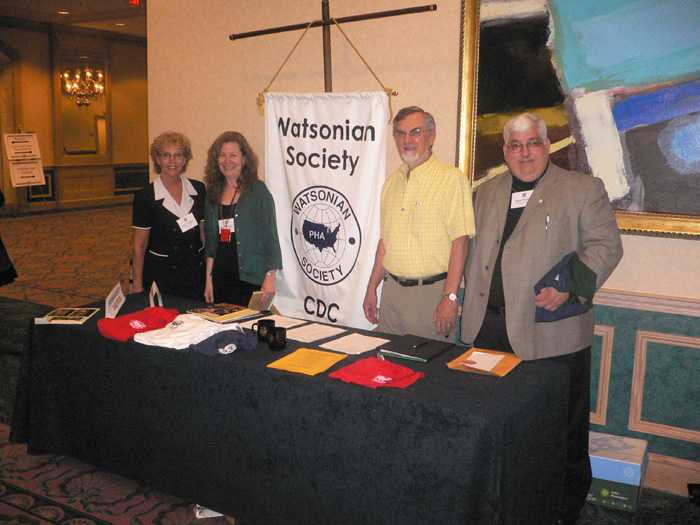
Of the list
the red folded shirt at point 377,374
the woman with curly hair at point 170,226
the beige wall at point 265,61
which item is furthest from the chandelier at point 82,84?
the red folded shirt at point 377,374

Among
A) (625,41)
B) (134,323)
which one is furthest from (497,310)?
(134,323)

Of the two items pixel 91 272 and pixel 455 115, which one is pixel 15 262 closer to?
pixel 91 272

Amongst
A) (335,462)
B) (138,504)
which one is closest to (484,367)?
(335,462)

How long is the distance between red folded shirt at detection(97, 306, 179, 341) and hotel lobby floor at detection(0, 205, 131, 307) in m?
3.19

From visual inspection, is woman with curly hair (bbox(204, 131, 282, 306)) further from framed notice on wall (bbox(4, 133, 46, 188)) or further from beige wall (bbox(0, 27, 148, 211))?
beige wall (bbox(0, 27, 148, 211))

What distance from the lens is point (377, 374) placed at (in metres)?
2.04

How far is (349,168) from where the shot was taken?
329 cm

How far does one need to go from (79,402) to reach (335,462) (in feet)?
4.01

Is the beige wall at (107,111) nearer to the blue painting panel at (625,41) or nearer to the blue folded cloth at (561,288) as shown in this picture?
the blue painting panel at (625,41)

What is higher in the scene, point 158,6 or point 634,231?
point 158,6

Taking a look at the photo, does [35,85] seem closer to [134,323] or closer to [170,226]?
[170,226]

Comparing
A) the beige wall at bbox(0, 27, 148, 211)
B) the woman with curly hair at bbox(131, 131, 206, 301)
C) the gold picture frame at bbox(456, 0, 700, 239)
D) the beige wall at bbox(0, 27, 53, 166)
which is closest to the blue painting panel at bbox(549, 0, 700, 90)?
the gold picture frame at bbox(456, 0, 700, 239)

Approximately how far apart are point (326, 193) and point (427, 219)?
91cm

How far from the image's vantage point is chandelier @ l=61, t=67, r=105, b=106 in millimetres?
11047
